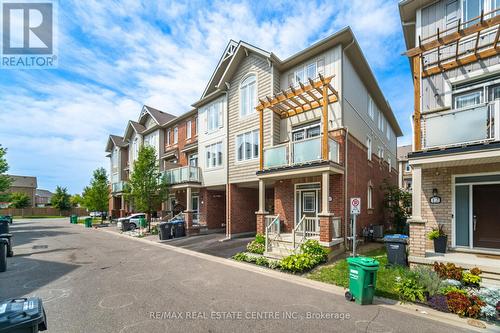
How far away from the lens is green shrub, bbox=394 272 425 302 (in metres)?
6.19

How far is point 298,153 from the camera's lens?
37.3 ft

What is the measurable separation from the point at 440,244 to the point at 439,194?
1761 millimetres

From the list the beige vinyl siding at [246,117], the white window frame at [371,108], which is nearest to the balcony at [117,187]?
the beige vinyl siding at [246,117]

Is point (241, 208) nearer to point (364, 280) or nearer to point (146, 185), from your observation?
point (146, 185)

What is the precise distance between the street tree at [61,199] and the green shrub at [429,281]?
5671 cm

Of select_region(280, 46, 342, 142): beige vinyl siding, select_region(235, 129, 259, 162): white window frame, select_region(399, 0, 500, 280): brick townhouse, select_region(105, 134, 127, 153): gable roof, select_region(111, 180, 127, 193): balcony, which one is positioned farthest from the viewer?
select_region(105, 134, 127, 153): gable roof

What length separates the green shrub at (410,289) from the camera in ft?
20.3

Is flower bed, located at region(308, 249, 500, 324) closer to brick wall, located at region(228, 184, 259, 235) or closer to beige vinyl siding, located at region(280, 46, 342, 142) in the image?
beige vinyl siding, located at region(280, 46, 342, 142)

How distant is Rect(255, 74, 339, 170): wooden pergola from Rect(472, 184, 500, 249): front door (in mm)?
5159

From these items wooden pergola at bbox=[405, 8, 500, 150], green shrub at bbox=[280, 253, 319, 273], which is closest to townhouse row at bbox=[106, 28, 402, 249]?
green shrub at bbox=[280, 253, 319, 273]

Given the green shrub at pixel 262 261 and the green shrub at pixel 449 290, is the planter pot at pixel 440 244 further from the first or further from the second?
the green shrub at pixel 262 261

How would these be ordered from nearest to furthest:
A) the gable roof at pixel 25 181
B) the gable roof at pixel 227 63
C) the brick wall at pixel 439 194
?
1. the brick wall at pixel 439 194
2. the gable roof at pixel 227 63
3. the gable roof at pixel 25 181

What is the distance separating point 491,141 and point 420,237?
3.32 metres

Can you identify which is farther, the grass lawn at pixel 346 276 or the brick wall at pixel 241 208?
the brick wall at pixel 241 208
